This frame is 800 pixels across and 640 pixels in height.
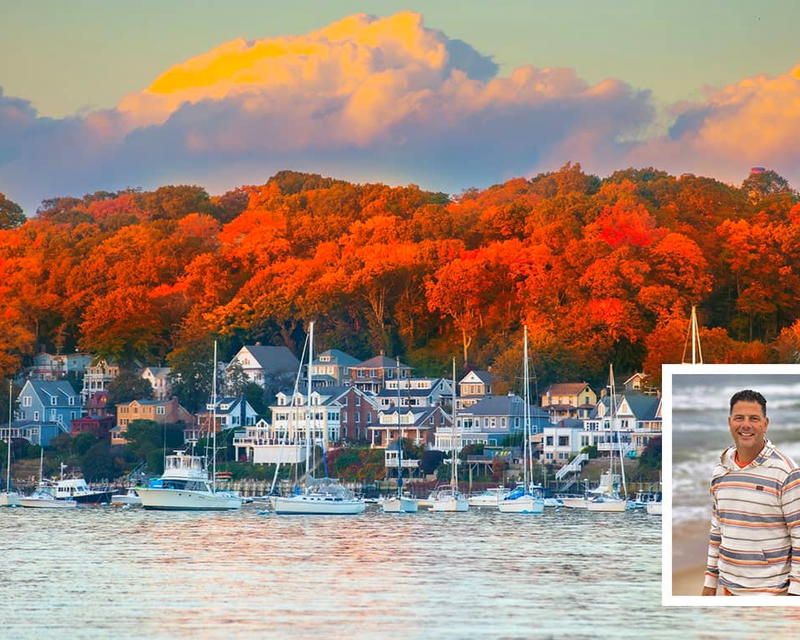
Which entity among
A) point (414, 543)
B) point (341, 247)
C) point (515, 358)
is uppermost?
point (341, 247)

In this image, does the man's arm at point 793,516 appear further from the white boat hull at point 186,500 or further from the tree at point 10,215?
the tree at point 10,215

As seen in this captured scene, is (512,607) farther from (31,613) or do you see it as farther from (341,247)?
(341,247)

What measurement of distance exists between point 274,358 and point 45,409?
9349 mm

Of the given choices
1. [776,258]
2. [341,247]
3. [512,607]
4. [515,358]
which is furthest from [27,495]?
[512,607]

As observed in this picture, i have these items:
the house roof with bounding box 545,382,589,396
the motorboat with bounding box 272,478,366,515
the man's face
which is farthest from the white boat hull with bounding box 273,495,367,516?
the man's face

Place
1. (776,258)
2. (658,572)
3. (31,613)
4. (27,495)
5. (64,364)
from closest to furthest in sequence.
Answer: (31,613) < (658,572) < (27,495) < (776,258) < (64,364)

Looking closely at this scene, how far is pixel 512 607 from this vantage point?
24375 millimetres

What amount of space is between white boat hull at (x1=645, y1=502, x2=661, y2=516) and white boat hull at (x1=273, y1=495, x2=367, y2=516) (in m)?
7.82

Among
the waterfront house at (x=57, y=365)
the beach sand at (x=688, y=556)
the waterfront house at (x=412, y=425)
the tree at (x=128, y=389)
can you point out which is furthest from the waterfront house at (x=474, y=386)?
the beach sand at (x=688, y=556)

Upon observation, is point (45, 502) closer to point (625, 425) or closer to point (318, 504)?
point (318, 504)

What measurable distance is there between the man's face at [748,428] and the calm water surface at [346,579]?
943 cm

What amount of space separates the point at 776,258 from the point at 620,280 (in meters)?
7.10

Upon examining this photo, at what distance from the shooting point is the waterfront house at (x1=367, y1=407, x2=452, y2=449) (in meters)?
62.9

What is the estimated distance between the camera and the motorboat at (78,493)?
181ft
